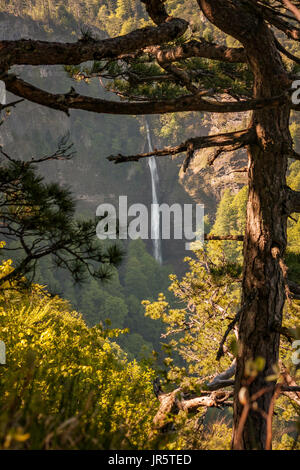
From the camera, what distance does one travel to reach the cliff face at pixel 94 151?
49.6m

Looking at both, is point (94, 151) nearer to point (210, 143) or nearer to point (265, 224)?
point (210, 143)

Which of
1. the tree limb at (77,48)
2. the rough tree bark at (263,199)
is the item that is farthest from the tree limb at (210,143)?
the tree limb at (77,48)

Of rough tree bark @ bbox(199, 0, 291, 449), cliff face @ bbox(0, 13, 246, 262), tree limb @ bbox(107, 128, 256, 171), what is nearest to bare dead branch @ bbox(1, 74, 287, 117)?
tree limb @ bbox(107, 128, 256, 171)

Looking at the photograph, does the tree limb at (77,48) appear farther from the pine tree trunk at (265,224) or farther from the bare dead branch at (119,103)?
the pine tree trunk at (265,224)

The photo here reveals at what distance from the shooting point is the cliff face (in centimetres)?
4959

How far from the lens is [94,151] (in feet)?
193
